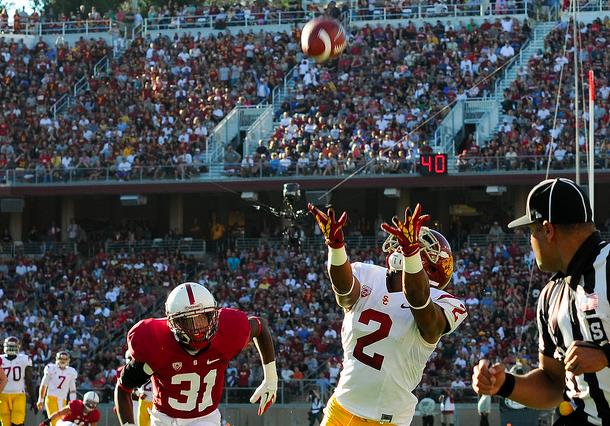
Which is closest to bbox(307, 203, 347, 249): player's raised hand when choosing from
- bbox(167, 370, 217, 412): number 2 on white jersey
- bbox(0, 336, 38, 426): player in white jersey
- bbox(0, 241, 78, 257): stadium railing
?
bbox(167, 370, 217, 412): number 2 on white jersey

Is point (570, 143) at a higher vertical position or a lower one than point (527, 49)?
lower

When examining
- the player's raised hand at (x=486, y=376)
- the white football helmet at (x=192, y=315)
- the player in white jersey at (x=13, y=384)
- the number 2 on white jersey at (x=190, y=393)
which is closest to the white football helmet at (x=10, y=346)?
the player in white jersey at (x=13, y=384)

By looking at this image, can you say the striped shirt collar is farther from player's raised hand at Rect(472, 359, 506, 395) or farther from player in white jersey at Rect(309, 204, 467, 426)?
player in white jersey at Rect(309, 204, 467, 426)

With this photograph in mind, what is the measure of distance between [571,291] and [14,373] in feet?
40.6

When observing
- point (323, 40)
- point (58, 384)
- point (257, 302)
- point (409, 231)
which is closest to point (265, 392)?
point (409, 231)

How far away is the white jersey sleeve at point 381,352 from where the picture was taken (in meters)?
5.68

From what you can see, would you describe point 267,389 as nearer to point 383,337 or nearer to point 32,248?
point 383,337

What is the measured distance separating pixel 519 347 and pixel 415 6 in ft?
45.9

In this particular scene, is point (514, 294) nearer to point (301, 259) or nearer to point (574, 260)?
point (301, 259)

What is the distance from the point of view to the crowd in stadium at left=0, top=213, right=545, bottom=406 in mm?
19969

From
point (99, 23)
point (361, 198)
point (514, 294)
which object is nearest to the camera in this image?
point (514, 294)

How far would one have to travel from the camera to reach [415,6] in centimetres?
3045

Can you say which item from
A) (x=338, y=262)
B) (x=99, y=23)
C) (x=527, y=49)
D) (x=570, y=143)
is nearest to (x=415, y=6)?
(x=527, y=49)

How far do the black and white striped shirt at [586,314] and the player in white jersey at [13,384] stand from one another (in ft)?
39.4
